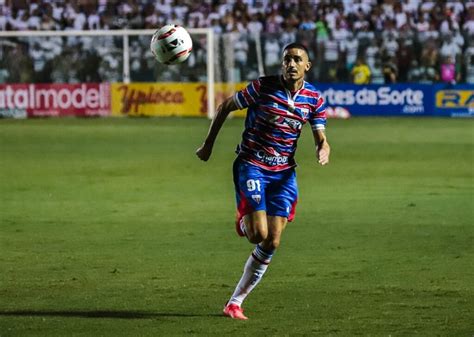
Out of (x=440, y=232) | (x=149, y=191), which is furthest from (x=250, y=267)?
(x=149, y=191)

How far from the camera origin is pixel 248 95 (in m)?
8.85

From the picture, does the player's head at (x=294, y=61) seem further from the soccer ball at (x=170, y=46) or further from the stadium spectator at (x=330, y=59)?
the stadium spectator at (x=330, y=59)

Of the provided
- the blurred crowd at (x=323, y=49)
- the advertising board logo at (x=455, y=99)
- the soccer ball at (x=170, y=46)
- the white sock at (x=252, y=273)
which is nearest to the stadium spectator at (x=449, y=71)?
the blurred crowd at (x=323, y=49)

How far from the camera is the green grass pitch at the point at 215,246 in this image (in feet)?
28.4

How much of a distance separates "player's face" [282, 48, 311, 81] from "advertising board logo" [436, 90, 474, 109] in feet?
89.9

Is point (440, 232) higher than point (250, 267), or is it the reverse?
point (250, 267)

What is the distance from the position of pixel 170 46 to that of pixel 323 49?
26.6 metres

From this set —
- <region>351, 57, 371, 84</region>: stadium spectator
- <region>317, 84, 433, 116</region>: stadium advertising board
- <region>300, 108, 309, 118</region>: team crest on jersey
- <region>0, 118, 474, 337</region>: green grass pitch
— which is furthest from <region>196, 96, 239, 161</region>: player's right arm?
<region>351, 57, 371, 84</region>: stadium spectator

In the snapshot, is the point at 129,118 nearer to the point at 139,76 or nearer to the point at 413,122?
the point at 139,76

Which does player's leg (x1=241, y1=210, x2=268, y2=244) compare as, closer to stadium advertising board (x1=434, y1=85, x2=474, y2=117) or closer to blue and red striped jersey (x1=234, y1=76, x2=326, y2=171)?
blue and red striped jersey (x1=234, y1=76, x2=326, y2=171)

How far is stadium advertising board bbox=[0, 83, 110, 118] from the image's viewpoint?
36.1m

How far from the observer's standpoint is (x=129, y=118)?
35.7m

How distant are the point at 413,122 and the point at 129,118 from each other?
8565 mm

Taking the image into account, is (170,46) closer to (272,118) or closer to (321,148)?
(272,118)
